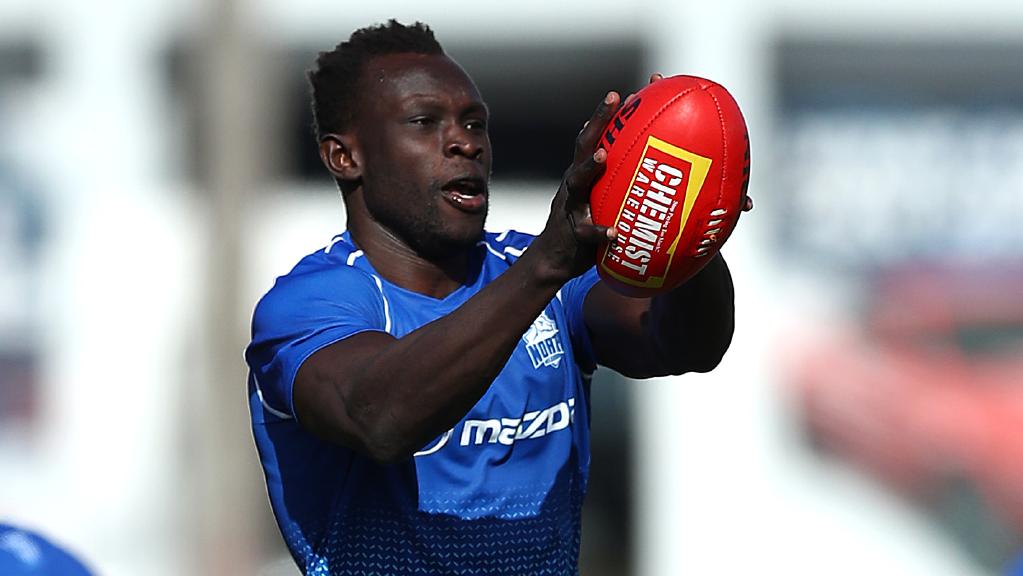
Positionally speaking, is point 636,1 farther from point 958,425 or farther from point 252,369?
point 252,369

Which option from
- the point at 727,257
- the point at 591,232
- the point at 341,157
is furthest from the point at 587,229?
the point at 727,257

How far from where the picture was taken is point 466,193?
3.56 metres

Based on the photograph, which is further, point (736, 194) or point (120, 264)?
point (120, 264)

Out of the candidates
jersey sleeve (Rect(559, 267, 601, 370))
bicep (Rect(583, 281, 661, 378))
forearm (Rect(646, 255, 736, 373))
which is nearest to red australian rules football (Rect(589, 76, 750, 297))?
forearm (Rect(646, 255, 736, 373))

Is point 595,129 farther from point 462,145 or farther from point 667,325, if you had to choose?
point 667,325

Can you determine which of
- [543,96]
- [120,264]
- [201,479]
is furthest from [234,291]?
[543,96]

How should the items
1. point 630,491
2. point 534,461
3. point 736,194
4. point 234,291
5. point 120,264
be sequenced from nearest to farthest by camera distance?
point 736,194, point 534,461, point 234,291, point 120,264, point 630,491

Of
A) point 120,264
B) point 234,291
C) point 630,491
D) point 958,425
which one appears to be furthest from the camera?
point 630,491

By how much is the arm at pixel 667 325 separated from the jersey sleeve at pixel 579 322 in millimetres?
17

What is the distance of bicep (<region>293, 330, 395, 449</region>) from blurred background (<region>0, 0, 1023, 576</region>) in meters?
8.39

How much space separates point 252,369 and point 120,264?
10.4 metres

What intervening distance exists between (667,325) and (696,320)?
0.24 feet

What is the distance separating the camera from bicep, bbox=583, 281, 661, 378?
3.63 meters

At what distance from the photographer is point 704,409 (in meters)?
12.9
